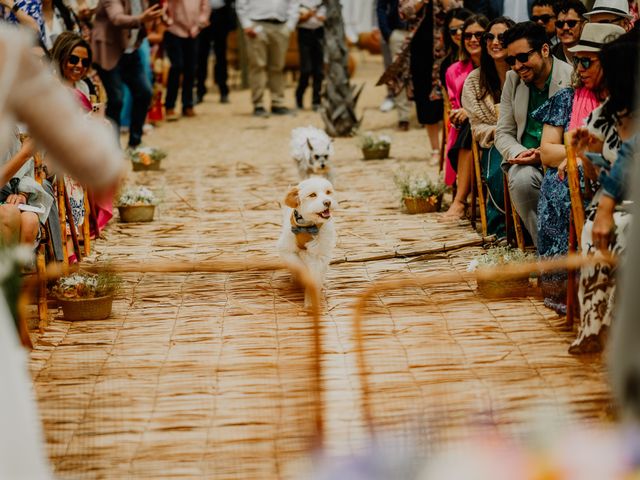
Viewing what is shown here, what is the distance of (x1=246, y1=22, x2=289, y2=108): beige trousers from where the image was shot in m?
14.7

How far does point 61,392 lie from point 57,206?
123 inches

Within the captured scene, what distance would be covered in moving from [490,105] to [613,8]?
101 centimetres

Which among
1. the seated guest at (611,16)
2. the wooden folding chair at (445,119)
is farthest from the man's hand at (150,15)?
the seated guest at (611,16)

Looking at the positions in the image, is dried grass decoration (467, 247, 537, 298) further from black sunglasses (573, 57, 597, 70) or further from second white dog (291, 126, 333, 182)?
second white dog (291, 126, 333, 182)

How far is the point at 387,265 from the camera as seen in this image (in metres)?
7.04

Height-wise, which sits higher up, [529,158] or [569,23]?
[569,23]

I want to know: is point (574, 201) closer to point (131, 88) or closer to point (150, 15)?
point (150, 15)

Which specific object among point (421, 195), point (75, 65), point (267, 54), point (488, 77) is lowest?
point (267, 54)

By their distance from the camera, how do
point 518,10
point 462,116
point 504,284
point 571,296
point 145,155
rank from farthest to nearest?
point 145,155
point 518,10
point 462,116
point 571,296
point 504,284

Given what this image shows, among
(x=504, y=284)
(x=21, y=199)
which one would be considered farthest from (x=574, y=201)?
(x=21, y=199)

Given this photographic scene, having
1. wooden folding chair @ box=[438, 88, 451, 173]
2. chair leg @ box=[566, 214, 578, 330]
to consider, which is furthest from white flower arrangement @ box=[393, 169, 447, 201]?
chair leg @ box=[566, 214, 578, 330]

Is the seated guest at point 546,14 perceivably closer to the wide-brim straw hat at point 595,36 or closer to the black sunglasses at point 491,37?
the black sunglasses at point 491,37

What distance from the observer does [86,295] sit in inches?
232

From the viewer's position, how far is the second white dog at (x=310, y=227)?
20.4 ft
